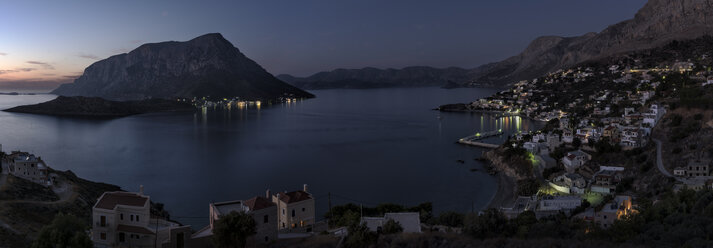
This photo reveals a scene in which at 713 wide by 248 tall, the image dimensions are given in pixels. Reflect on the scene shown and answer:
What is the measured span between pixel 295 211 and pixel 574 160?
47.3 ft

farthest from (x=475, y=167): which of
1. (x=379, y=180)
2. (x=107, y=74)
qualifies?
(x=107, y=74)

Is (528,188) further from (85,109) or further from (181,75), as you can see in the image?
(181,75)

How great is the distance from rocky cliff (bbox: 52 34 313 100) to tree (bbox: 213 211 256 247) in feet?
358

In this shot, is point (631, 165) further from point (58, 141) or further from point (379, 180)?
point (58, 141)

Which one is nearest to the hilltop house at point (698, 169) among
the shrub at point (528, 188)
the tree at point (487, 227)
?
the shrub at point (528, 188)

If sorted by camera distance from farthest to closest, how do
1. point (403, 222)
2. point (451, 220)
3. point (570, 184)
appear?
point (570, 184) → point (451, 220) → point (403, 222)

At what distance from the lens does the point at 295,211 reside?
12531mm

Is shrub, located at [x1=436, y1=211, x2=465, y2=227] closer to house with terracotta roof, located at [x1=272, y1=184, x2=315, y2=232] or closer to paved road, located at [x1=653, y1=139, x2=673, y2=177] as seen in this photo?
house with terracotta roof, located at [x1=272, y1=184, x2=315, y2=232]

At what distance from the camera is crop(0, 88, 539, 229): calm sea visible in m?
20.5

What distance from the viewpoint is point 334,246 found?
31.7ft

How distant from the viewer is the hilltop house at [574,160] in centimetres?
2082

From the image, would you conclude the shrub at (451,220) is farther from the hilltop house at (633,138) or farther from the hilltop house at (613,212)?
the hilltop house at (633,138)

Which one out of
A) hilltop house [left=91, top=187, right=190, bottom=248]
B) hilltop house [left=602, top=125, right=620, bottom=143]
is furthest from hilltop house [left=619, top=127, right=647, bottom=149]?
hilltop house [left=91, top=187, right=190, bottom=248]

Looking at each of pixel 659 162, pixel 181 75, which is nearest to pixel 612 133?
pixel 659 162
